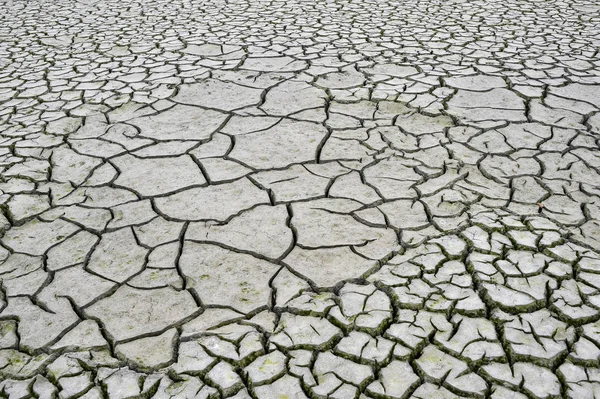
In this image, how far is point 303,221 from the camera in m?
2.41

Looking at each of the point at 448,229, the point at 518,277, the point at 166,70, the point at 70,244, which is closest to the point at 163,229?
the point at 70,244

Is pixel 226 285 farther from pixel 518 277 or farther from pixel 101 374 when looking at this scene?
pixel 518 277

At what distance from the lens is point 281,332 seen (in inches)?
71.7

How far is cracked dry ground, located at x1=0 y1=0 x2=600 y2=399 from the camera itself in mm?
1708

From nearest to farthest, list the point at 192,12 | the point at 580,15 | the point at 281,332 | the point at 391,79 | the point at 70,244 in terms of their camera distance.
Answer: the point at 281,332 → the point at 70,244 → the point at 391,79 → the point at 580,15 → the point at 192,12

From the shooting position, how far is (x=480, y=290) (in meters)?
1.96

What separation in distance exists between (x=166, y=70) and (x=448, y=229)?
268 centimetres

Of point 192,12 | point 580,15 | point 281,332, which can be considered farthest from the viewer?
point 192,12

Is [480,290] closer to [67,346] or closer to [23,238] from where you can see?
[67,346]

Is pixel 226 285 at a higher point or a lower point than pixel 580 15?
higher

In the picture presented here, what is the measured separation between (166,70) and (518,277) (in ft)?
10.00

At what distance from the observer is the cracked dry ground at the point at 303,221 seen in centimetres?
171

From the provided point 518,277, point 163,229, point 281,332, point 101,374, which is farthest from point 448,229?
point 101,374

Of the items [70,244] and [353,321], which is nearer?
[353,321]
